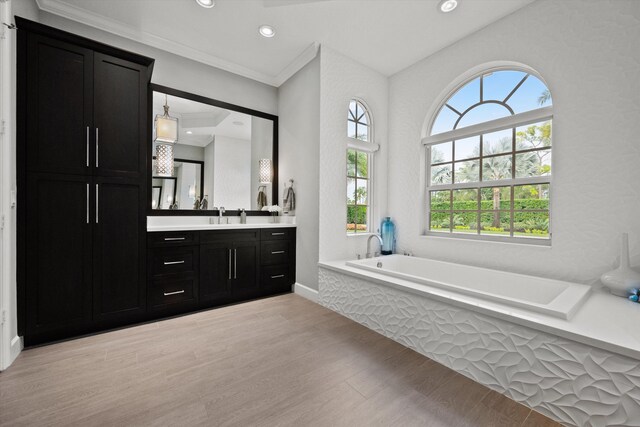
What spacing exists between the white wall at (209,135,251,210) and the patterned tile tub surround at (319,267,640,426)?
7.12 feet

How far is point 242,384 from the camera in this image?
1.57m

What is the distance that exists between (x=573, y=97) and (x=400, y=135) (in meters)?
1.67

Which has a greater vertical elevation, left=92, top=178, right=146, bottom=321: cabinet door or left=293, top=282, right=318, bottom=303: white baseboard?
left=92, top=178, right=146, bottom=321: cabinet door

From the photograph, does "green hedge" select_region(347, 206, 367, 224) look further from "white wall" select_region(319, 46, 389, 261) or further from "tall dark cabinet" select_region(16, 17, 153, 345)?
"tall dark cabinet" select_region(16, 17, 153, 345)

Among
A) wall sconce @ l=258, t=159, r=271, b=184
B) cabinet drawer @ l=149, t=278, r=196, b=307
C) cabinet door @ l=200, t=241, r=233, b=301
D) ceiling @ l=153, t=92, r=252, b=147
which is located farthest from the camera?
wall sconce @ l=258, t=159, r=271, b=184

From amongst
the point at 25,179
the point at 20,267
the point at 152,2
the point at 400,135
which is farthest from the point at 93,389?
Answer: the point at 400,135

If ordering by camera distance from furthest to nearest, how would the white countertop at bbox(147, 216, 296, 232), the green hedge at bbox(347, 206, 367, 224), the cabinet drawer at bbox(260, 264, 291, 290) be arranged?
1. the green hedge at bbox(347, 206, 367, 224)
2. the cabinet drawer at bbox(260, 264, 291, 290)
3. the white countertop at bbox(147, 216, 296, 232)

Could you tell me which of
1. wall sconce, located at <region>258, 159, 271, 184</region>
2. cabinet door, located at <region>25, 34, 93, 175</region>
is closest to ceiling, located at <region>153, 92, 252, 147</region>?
wall sconce, located at <region>258, 159, 271, 184</region>

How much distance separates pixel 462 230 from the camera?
9.70 feet

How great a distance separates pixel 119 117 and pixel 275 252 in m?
2.05

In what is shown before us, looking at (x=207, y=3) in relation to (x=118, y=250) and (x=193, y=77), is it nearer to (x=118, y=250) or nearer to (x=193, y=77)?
(x=193, y=77)

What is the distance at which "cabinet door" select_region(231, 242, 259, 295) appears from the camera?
9.66ft

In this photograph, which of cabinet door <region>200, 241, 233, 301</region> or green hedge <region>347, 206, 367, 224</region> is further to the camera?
green hedge <region>347, 206, 367, 224</region>

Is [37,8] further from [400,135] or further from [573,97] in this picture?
[573,97]
